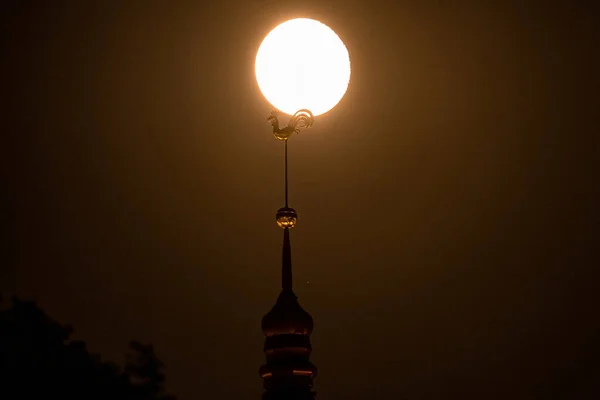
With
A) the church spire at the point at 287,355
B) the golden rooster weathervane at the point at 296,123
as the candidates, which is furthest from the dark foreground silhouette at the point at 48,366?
the golden rooster weathervane at the point at 296,123

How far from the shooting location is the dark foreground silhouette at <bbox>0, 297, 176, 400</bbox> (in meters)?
7.33

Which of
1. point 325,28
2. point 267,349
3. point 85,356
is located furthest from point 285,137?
point 85,356

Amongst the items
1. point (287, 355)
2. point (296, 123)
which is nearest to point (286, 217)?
point (296, 123)

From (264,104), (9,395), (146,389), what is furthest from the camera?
(264,104)

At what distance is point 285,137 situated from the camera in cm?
812

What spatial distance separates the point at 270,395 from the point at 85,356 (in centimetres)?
125

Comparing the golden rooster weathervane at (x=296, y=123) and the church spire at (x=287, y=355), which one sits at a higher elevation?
the golden rooster weathervane at (x=296, y=123)

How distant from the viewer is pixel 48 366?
24.4 feet

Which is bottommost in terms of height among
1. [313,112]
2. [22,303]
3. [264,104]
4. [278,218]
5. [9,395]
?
[9,395]

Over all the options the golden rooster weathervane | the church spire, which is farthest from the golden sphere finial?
the church spire

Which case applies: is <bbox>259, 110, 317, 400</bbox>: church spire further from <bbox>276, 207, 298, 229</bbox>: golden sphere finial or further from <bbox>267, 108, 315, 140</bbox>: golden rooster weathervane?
<bbox>267, 108, 315, 140</bbox>: golden rooster weathervane

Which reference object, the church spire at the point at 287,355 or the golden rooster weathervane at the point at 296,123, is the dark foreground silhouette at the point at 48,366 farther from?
the golden rooster weathervane at the point at 296,123

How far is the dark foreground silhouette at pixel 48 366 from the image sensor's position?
733 cm

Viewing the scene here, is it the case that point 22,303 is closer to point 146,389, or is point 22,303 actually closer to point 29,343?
point 29,343
